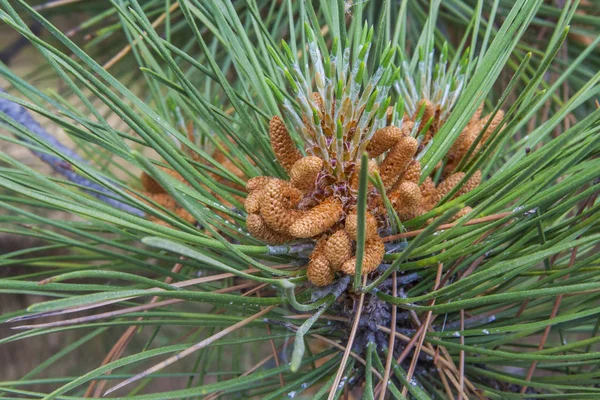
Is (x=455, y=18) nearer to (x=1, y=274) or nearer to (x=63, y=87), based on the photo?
(x=63, y=87)

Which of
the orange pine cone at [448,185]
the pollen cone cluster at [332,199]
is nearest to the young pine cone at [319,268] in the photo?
the pollen cone cluster at [332,199]

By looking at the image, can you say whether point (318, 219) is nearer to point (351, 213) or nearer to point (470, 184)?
point (351, 213)

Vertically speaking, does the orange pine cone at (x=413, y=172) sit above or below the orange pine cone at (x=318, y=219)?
below

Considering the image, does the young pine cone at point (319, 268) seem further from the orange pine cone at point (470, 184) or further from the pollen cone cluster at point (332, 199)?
the orange pine cone at point (470, 184)

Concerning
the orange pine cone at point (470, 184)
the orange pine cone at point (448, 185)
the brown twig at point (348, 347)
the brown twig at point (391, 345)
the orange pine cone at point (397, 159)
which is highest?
the orange pine cone at point (397, 159)

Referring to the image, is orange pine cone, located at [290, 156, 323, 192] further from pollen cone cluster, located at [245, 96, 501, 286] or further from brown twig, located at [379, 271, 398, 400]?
brown twig, located at [379, 271, 398, 400]

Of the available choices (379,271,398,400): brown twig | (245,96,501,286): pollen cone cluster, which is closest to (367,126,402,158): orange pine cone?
(245,96,501,286): pollen cone cluster

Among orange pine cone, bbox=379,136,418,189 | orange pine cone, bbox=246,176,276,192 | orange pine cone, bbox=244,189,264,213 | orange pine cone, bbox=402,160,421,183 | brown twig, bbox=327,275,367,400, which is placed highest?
orange pine cone, bbox=244,189,264,213

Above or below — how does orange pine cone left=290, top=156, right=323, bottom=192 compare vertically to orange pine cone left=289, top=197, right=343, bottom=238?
above
